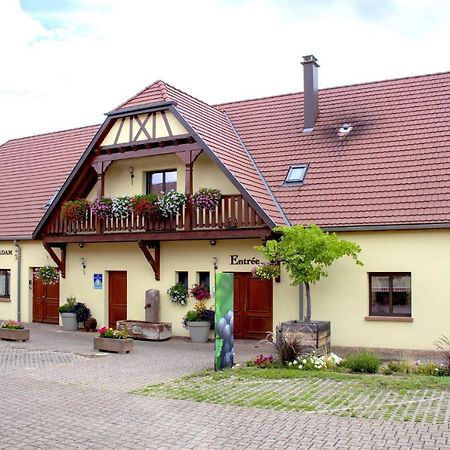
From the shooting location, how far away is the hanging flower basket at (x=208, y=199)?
16891 mm

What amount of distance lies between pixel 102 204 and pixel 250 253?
186 inches

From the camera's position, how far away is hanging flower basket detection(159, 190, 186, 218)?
57.1 ft

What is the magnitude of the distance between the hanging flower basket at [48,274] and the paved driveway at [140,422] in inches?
314

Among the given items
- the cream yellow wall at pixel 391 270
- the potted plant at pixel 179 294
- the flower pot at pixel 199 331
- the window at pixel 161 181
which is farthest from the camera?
the window at pixel 161 181

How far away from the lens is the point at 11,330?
17453 mm

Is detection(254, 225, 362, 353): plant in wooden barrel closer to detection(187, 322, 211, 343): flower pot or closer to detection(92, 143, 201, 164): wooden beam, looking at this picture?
detection(187, 322, 211, 343): flower pot

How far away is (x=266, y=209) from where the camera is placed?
1634 cm

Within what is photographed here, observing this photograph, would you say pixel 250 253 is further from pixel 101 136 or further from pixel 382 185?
pixel 101 136

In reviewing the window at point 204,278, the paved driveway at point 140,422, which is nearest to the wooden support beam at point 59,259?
the window at point 204,278

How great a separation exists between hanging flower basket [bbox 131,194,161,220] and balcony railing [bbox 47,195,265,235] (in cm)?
27

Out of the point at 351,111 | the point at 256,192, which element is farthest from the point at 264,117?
the point at 256,192

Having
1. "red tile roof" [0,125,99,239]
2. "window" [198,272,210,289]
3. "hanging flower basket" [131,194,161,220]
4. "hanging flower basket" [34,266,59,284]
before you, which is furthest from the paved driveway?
"red tile roof" [0,125,99,239]

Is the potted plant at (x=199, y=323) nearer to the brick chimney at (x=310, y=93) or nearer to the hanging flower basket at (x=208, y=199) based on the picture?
the hanging flower basket at (x=208, y=199)

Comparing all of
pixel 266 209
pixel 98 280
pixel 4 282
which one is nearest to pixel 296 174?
pixel 266 209
